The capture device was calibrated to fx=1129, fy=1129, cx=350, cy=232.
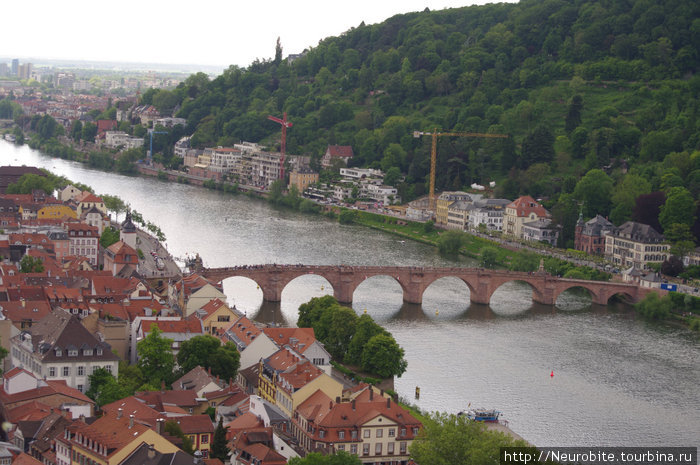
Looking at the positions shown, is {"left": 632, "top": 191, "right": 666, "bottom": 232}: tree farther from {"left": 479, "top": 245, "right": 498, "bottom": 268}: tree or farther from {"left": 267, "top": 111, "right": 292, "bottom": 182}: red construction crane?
{"left": 267, "top": 111, "right": 292, "bottom": 182}: red construction crane

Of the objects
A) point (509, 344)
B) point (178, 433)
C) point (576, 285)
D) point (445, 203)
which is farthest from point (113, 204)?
point (178, 433)

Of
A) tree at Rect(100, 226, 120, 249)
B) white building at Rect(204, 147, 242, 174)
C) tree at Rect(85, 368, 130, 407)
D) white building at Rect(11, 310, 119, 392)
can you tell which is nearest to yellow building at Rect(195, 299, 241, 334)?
white building at Rect(11, 310, 119, 392)

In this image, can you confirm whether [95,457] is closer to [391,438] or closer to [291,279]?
[391,438]

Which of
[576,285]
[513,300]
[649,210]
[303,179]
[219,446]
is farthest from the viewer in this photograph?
[303,179]

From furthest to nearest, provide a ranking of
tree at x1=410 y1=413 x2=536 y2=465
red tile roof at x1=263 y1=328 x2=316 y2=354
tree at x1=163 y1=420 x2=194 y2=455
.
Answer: red tile roof at x1=263 y1=328 x2=316 y2=354
tree at x1=163 y1=420 x2=194 y2=455
tree at x1=410 y1=413 x2=536 y2=465

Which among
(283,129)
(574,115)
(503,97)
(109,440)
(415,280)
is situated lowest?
(415,280)

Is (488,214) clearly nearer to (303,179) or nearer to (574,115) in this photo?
(574,115)

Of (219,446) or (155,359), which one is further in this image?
(155,359)
